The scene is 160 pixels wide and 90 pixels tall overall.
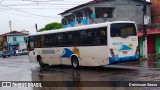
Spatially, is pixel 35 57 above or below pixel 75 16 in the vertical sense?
below

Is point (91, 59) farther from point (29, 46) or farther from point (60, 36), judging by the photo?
point (29, 46)

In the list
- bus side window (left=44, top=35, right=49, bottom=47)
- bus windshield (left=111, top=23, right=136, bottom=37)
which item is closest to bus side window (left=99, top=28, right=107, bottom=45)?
bus windshield (left=111, top=23, right=136, bottom=37)

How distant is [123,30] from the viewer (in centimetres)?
1853

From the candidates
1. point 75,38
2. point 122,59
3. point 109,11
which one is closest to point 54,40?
point 75,38

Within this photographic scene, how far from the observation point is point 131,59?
18.7 meters

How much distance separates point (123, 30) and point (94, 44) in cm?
193

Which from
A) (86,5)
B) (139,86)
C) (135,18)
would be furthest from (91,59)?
(135,18)

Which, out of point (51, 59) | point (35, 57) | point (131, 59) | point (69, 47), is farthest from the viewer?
point (35, 57)

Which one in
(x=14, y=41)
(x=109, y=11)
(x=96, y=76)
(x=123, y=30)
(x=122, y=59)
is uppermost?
(x=109, y=11)

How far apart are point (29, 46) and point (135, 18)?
66.1 ft

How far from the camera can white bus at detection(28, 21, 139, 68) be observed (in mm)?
18141

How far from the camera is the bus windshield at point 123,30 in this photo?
18141 millimetres

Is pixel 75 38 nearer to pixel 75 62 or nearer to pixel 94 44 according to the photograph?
pixel 75 62

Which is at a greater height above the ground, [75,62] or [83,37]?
[83,37]
